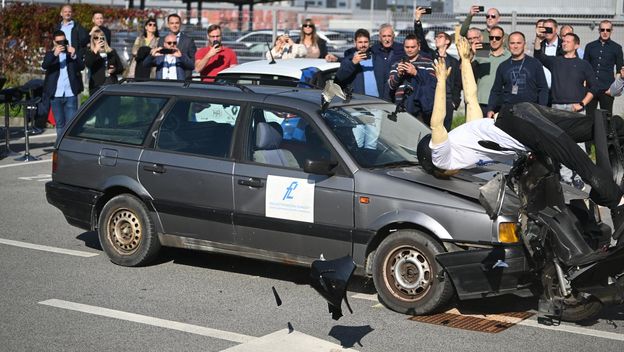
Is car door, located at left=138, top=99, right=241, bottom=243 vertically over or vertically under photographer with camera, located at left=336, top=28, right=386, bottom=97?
under

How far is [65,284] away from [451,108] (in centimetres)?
555

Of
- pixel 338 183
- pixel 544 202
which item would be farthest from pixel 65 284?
pixel 544 202

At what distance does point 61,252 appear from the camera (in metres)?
9.59

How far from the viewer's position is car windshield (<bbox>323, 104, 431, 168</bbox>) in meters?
8.03

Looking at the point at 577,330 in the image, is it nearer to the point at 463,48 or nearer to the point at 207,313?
the point at 463,48

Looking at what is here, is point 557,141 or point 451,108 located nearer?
point 557,141

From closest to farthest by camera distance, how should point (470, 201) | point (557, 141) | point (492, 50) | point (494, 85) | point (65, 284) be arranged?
1. point (557, 141)
2. point (470, 201)
3. point (65, 284)
4. point (494, 85)
5. point (492, 50)

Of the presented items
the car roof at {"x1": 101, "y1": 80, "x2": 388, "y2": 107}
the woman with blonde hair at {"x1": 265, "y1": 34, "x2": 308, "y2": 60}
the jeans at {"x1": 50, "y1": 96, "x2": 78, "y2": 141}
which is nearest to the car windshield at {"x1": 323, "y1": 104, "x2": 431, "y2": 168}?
the car roof at {"x1": 101, "y1": 80, "x2": 388, "y2": 107}

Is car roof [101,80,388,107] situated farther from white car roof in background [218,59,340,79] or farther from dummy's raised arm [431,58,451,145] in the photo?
white car roof in background [218,59,340,79]

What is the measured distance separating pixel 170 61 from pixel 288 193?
6.74 meters

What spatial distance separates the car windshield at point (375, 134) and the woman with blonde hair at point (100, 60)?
7377mm

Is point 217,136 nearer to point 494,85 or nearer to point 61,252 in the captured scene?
point 61,252

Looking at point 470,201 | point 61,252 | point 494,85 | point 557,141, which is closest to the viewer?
point 557,141

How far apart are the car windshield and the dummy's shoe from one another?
1.76 metres
